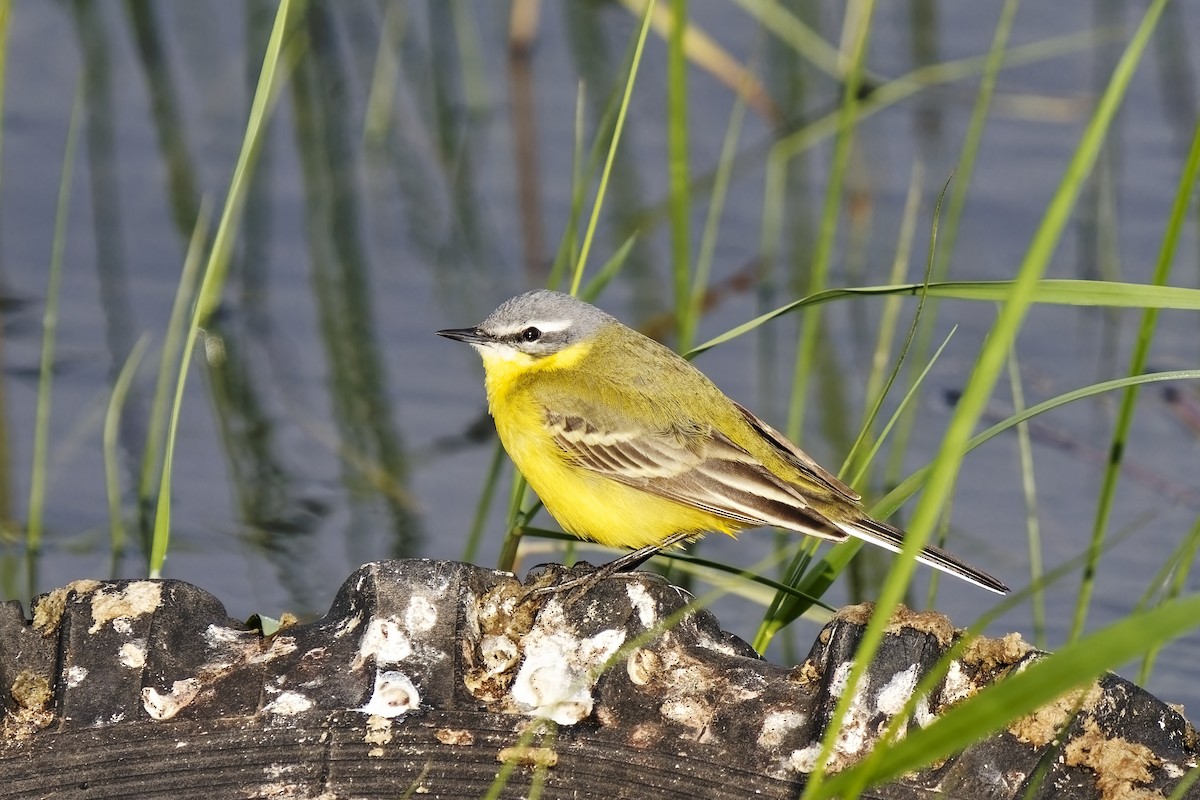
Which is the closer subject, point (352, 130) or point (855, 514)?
point (855, 514)

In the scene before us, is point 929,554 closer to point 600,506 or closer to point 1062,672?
point 600,506

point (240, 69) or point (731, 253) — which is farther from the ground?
point (240, 69)

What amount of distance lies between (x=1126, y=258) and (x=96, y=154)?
20.5 ft

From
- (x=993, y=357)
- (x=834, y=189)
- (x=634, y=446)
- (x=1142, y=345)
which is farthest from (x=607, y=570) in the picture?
(x=993, y=357)

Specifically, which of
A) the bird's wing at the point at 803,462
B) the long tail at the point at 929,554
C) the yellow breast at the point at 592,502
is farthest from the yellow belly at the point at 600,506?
the long tail at the point at 929,554

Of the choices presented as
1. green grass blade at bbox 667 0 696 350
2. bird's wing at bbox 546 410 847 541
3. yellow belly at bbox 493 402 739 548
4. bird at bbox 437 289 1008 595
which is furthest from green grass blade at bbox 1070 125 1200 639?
green grass blade at bbox 667 0 696 350

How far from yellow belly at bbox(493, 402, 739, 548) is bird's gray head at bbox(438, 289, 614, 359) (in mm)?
543

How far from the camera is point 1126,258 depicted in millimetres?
9492

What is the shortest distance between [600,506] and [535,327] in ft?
2.75

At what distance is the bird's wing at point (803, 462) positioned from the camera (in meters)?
5.32

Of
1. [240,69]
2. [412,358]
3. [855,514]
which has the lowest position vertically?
[412,358]

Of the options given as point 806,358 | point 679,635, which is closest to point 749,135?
point 806,358

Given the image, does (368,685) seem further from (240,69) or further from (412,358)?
(240,69)

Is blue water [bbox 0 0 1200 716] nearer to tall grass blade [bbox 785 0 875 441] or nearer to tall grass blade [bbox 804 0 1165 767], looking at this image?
tall grass blade [bbox 785 0 875 441]
